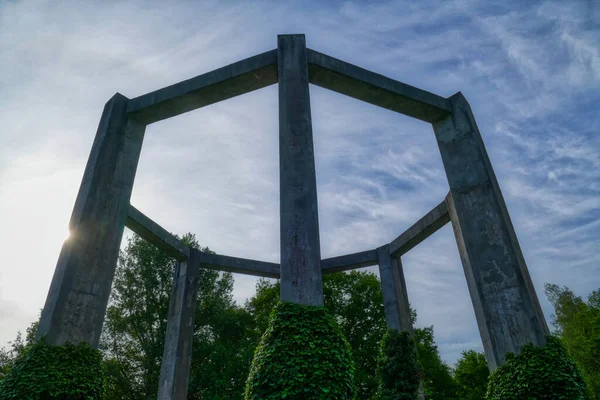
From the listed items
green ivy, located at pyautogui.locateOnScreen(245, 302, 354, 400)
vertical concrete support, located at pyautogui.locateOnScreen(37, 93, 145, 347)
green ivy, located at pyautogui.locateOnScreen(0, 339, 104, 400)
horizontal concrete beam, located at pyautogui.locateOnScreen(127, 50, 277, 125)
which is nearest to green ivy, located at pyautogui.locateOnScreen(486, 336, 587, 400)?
green ivy, located at pyautogui.locateOnScreen(245, 302, 354, 400)

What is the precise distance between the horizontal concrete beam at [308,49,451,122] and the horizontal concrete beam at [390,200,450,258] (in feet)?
12.7

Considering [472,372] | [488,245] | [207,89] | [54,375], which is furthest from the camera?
[472,372]

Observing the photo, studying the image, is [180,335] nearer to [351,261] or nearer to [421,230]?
[351,261]

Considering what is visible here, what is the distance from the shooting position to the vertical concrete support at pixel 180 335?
47.7 ft

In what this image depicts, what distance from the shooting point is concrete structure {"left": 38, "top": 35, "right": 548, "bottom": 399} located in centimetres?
840

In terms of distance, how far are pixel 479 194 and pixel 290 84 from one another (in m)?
6.44

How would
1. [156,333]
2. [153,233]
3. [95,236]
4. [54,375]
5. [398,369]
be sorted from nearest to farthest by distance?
[54,375]
[95,236]
[398,369]
[153,233]
[156,333]

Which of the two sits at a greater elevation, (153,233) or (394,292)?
(153,233)

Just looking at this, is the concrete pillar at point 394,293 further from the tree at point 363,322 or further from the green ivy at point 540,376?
the tree at point 363,322

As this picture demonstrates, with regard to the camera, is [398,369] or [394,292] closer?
[398,369]

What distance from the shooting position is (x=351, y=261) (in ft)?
58.1

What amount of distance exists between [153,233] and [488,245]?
468 inches

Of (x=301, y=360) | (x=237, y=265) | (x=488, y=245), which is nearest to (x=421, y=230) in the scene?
(x=488, y=245)

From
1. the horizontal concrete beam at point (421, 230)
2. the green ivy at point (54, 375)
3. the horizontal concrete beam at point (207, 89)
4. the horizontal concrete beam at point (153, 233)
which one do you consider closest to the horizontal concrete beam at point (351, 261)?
the horizontal concrete beam at point (421, 230)
